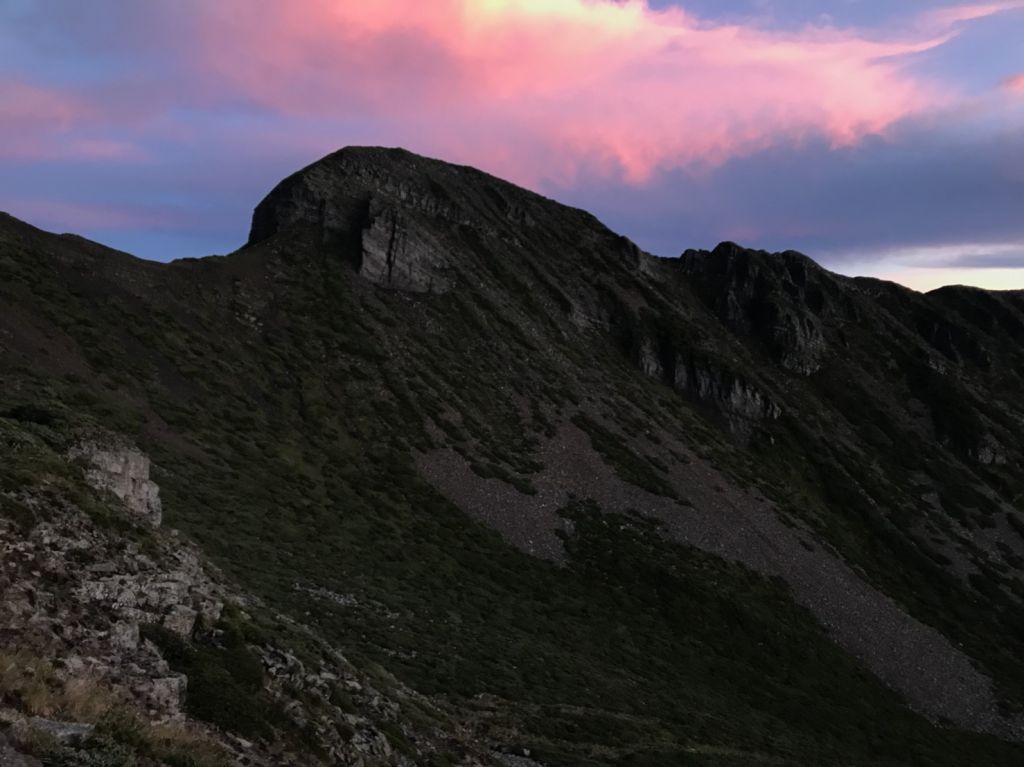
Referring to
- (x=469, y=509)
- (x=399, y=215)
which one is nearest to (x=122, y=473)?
(x=469, y=509)

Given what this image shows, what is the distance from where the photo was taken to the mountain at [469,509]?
17.6 meters

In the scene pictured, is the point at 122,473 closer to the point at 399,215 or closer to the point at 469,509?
the point at 469,509

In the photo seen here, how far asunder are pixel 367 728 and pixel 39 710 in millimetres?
10784

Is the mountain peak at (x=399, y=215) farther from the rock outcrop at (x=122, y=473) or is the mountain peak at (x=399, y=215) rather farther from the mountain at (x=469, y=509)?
the rock outcrop at (x=122, y=473)

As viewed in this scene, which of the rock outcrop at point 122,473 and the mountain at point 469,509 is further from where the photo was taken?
the rock outcrop at point 122,473

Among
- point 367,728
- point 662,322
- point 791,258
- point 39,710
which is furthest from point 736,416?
point 39,710

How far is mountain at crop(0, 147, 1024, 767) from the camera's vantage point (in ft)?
57.6

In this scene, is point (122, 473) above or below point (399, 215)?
below

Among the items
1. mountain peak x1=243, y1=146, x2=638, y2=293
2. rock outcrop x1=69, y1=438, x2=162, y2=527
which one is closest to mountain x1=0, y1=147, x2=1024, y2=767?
A: rock outcrop x1=69, y1=438, x2=162, y2=527

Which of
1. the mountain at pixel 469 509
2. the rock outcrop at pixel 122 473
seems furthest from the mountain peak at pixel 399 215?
the rock outcrop at pixel 122 473

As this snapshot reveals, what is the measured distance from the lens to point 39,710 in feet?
35.2

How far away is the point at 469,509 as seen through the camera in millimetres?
68750

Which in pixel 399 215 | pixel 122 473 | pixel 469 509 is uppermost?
pixel 399 215

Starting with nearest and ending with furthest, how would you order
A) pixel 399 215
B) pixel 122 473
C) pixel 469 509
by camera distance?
pixel 122 473 → pixel 469 509 → pixel 399 215
